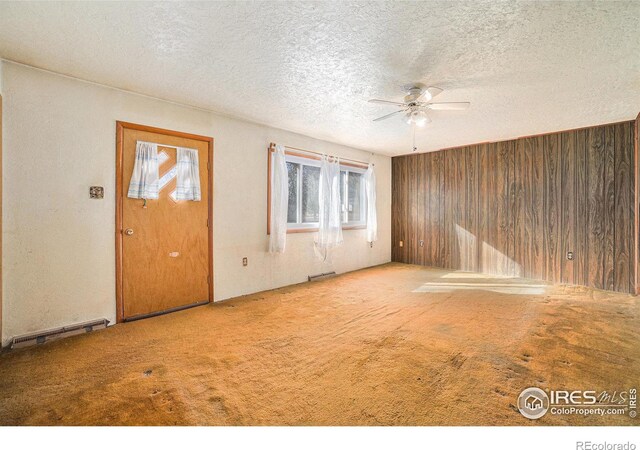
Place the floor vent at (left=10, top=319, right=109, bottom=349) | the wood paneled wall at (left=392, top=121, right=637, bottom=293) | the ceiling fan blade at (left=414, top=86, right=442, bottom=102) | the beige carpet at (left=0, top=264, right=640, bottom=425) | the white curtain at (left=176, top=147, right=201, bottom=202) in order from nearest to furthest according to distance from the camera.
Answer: the beige carpet at (left=0, top=264, right=640, bottom=425) → the floor vent at (left=10, top=319, right=109, bottom=349) → the ceiling fan blade at (left=414, top=86, right=442, bottom=102) → the white curtain at (left=176, top=147, right=201, bottom=202) → the wood paneled wall at (left=392, top=121, right=637, bottom=293)

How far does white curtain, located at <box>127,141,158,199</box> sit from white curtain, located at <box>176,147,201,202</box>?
0.81 feet

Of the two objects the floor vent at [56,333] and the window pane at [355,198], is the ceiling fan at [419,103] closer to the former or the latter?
the window pane at [355,198]

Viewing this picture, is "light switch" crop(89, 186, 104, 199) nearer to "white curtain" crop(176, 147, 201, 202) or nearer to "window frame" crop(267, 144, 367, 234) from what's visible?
"white curtain" crop(176, 147, 201, 202)


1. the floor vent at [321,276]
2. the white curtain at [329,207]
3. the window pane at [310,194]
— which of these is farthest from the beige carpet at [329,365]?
the window pane at [310,194]

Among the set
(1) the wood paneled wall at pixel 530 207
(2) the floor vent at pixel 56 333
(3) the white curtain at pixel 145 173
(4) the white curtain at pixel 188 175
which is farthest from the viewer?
(1) the wood paneled wall at pixel 530 207

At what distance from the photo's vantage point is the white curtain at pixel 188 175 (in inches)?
133

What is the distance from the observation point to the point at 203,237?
3592mm

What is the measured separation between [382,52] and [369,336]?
237 centimetres

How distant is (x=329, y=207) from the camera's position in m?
4.94

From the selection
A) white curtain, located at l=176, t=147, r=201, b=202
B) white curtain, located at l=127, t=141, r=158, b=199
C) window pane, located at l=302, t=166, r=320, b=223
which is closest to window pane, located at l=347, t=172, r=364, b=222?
window pane, located at l=302, t=166, r=320, b=223

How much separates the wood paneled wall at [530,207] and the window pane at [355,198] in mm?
1156

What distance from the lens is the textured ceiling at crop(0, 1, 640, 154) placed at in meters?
1.83

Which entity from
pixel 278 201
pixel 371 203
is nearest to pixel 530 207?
pixel 371 203

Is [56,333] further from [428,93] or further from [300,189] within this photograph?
[428,93]
